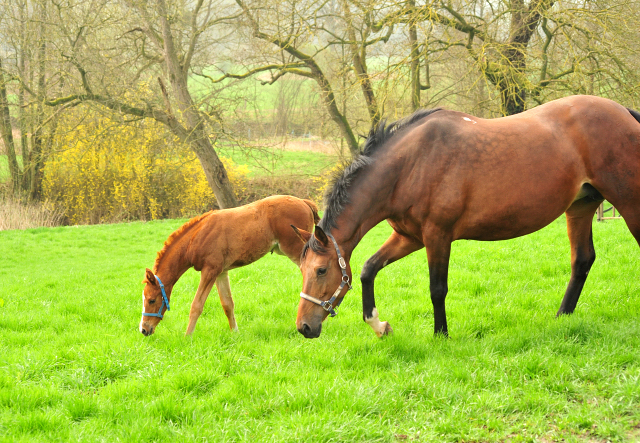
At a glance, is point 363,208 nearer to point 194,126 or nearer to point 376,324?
point 376,324

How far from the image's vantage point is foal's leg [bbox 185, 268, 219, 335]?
5484mm

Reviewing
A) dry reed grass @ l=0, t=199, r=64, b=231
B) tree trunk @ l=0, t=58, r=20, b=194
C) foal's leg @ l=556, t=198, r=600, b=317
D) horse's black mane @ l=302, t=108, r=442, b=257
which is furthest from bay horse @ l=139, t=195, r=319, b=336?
tree trunk @ l=0, t=58, r=20, b=194

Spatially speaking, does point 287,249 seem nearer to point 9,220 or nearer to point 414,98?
point 414,98

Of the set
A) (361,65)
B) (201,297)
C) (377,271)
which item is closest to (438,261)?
(377,271)

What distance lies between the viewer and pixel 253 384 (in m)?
3.84

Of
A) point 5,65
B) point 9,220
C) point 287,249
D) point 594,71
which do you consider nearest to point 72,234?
point 9,220

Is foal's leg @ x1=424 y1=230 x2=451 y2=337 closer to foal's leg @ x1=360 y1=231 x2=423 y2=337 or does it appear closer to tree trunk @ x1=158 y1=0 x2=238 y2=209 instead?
foal's leg @ x1=360 y1=231 x2=423 y2=337

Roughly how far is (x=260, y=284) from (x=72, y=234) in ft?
34.3

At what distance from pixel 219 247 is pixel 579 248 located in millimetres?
3921

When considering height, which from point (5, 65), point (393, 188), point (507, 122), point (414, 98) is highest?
point (5, 65)

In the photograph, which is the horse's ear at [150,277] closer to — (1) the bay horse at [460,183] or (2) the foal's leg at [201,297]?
(2) the foal's leg at [201,297]

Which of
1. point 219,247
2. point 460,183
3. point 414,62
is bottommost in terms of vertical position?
point 219,247

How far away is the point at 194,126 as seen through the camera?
15.8 meters

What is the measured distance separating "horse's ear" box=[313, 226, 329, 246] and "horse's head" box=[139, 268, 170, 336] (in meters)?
2.15
